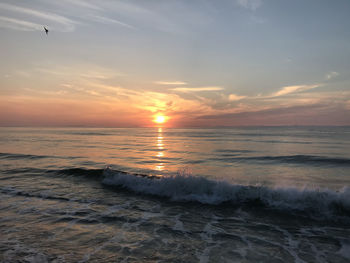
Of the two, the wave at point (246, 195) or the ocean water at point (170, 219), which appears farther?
the wave at point (246, 195)

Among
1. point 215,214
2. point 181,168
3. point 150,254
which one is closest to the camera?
point 150,254

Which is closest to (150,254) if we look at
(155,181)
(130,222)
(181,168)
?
A: (130,222)

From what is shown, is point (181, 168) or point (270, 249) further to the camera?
point (181, 168)

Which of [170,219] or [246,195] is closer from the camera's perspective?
[170,219]

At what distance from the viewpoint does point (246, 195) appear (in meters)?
11.8

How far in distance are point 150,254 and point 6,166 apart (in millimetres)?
20601

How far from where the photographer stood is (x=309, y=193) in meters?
11.0

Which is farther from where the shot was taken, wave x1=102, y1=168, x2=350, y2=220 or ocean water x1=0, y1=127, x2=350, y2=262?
wave x1=102, y1=168, x2=350, y2=220

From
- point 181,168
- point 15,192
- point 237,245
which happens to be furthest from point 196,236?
point 181,168

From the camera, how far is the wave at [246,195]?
10273mm

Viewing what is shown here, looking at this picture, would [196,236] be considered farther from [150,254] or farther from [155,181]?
[155,181]

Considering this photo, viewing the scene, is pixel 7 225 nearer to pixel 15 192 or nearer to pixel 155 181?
pixel 15 192

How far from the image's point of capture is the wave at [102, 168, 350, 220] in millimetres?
10273

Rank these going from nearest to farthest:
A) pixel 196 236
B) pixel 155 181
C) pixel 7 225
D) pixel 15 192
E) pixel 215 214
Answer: pixel 196 236 < pixel 7 225 < pixel 215 214 < pixel 15 192 < pixel 155 181
